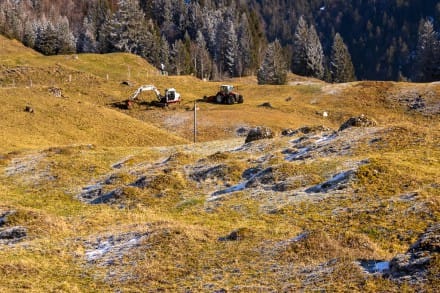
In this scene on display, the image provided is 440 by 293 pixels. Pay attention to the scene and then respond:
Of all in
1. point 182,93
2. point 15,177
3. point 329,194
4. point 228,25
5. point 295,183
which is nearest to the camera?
point 329,194

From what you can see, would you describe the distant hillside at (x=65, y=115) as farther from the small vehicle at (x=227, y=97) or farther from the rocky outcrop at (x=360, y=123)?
the rocky outcrop at (x=360, y=123)

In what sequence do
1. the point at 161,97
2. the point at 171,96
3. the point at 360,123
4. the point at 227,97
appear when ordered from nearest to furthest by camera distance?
the point at 360,123, the point at 171,96, the point at 161,97, the point at 227,97

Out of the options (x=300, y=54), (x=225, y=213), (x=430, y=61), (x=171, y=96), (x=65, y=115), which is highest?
(x=300, y=54)

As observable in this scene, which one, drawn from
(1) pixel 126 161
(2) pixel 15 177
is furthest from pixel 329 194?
(2) pixel 15 177

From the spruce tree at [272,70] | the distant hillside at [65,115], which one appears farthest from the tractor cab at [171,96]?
the spruce tree at [272,70]

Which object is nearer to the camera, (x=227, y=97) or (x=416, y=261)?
(x=416, y=261)

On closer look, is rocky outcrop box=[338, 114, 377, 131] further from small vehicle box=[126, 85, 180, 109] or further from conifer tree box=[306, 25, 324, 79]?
conifer tree box=[306, 25, 324, 79]

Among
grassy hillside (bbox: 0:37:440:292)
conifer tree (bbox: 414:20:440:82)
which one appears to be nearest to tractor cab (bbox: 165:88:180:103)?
grassy hillside (bbox: 0:37:440:292)

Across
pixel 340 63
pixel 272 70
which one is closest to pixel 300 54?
pixel 340 63

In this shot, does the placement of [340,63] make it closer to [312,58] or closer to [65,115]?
[312,58]

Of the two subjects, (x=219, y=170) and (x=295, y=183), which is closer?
(x=295, y=183)

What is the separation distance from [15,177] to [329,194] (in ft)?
76.4

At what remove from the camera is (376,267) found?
1617 centimetres

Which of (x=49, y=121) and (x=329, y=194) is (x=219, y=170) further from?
(x=49, y=121)
